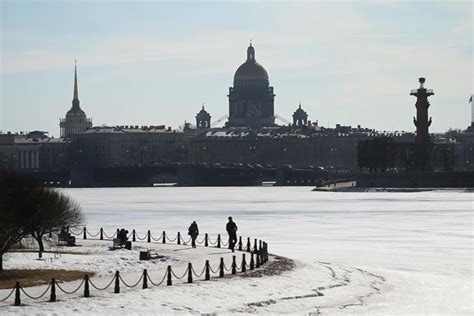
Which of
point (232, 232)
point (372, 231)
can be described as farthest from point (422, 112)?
point (232, 232)

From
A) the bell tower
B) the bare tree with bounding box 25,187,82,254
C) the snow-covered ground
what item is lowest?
the snow-covered ground

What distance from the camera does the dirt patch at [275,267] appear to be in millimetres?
39662

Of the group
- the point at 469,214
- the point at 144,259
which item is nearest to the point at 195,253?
the point at 144,259

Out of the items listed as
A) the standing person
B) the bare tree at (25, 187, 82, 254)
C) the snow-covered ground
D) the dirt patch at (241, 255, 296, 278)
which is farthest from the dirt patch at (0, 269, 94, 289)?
the standing person

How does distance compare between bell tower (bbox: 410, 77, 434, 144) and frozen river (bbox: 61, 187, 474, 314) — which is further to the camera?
bell tower (bbox: 410, 77, 434, 144)

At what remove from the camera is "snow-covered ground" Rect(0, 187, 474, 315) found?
33812 mm

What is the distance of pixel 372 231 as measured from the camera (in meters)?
66.4

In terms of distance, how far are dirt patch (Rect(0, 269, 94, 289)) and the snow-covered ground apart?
1.00 m

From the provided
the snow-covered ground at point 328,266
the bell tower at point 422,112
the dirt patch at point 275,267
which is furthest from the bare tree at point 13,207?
the bell tower at point 422,112

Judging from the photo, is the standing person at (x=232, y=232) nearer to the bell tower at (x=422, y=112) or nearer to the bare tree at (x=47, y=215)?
the bare tree at (x=47, y=215)

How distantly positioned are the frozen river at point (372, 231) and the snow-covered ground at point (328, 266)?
4 cm

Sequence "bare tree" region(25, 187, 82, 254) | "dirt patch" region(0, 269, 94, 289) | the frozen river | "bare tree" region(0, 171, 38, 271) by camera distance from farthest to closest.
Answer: "bare tree" region(25, 187, 82, 254), "bare tree" region(0, 171, 38, 271), the frozen river, "dirt patch" region(0, 269, 94, 289)

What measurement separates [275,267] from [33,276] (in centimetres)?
770

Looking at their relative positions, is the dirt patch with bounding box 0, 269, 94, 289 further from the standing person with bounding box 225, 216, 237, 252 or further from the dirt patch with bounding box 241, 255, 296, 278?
the standing person with bounding box 225, 216, 237, 252
